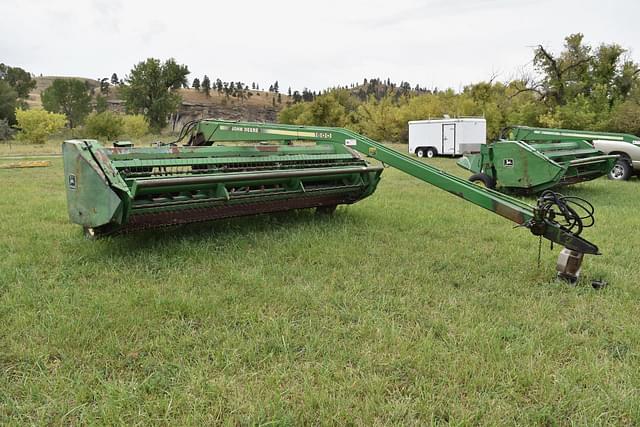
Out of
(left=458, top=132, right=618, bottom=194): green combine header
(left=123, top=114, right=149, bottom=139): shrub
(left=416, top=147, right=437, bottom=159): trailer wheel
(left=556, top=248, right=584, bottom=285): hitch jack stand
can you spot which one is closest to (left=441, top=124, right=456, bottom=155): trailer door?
(left=416, top=147, right=437, bottom=159): trailer wheel

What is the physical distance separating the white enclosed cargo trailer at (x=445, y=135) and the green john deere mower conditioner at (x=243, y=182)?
1807 centimetres

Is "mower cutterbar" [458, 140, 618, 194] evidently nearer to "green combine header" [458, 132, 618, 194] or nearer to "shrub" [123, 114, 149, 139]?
"green combine header" [458, 132, 618, 194]

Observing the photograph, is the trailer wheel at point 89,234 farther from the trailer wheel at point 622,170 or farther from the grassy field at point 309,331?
the trailer wheel at point 622,170

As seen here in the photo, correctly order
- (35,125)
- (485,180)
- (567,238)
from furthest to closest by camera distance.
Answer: (35,125) < (485,180) < (567,238)

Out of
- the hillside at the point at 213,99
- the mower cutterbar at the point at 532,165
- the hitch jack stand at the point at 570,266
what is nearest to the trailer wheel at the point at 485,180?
the mower cutterbar at the point at 532,165

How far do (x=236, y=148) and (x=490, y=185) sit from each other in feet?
17.6

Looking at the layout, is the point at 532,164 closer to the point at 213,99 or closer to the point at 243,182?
the point at 243,182

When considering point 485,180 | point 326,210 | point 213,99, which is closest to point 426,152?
point 485,180

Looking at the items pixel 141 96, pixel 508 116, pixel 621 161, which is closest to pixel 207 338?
pixel 621 161

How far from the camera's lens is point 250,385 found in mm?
2350

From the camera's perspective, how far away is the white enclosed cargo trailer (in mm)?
23250

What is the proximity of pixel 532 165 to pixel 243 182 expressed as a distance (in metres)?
5.46

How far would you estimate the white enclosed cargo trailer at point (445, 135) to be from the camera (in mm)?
23250

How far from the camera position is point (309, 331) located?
2941 millimetres
